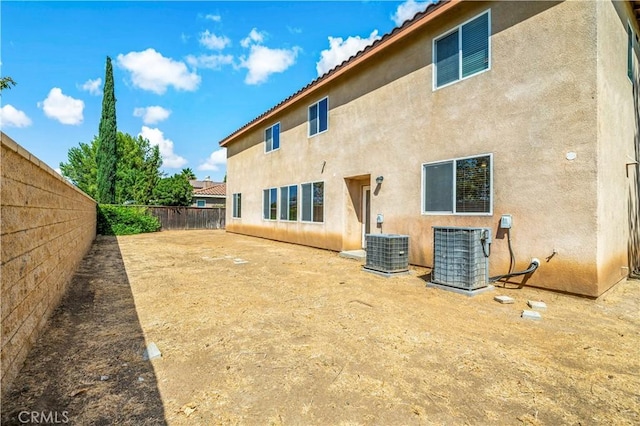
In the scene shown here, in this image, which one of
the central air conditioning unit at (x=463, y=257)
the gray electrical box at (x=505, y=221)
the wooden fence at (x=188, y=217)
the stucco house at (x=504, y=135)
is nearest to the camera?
the stucco house at (x=504, y=135)

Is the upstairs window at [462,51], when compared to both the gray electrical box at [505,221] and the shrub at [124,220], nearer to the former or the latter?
the gray electrical box at [505,221]

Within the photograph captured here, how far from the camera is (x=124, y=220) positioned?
17.9 metres

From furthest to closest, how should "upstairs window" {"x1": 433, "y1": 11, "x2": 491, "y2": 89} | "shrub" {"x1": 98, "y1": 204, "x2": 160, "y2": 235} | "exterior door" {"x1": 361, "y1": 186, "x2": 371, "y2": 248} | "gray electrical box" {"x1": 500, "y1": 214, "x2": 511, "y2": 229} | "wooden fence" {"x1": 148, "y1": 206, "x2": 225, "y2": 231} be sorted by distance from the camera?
"wooden fence" {"x1": 148, "y1": 206, "x2": 225, "y2": 231}, "shrub" {"x1": 98, "y1": 204, "x2": 160, "y2": 235}, "exterior door" {"x1": 361, "y1": 186, "x2": 371, "y2": 248}, "upstairs window" {"x1": 433, "y1": 11, "x2": 491, "y2": 89}, "gray electrical box" {"x1": 500, "y1": 214, "x2": 511, "y2": 229}

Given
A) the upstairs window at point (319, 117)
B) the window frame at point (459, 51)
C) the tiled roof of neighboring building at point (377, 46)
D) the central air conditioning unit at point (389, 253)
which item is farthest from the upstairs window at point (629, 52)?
the upstairs window at point (319, 117)

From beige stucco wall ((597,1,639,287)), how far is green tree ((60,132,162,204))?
33.4 metres

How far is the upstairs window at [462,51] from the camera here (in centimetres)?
607

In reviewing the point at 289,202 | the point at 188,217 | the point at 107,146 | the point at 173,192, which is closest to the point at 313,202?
the point at 289,202

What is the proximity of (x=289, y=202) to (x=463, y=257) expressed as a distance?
822 cm

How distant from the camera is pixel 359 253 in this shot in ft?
29.1

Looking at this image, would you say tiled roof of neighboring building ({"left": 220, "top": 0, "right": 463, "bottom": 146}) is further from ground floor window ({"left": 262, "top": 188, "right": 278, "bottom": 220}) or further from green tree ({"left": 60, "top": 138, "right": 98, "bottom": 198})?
green tree ({"left": 60, "top": 138, "right": 98, "bottom": 198})

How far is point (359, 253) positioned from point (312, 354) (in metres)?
6.07

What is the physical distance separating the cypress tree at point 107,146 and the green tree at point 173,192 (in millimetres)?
3938

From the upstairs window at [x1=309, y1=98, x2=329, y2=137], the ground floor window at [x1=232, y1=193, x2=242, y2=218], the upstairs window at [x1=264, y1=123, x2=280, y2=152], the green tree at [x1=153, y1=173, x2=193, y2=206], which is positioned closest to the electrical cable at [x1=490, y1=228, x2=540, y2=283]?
the upstairs window at [x1=309, y1=98, x2=329, y2=137]

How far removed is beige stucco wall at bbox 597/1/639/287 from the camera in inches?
192
